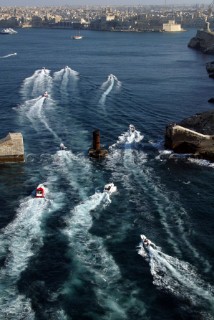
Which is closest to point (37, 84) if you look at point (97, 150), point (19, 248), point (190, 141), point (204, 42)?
point (97, 150)

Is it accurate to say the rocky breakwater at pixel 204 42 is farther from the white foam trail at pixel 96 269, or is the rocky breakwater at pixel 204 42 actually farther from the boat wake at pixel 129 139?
the white foam trail at pixel 96 269

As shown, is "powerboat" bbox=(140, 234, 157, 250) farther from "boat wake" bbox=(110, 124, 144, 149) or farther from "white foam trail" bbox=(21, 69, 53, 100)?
"white foam trail" bbox=(21, 69, 53, 100)

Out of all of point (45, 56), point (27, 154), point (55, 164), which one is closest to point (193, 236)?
point (55, 164)

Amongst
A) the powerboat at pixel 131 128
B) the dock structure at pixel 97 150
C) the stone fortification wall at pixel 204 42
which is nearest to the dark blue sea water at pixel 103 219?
the powerboat at pixel 131 128

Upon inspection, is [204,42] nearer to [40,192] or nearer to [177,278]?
[40,192]

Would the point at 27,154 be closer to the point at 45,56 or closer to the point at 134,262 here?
the point at 134,262

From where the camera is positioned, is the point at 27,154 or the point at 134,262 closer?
the point at 134,262
